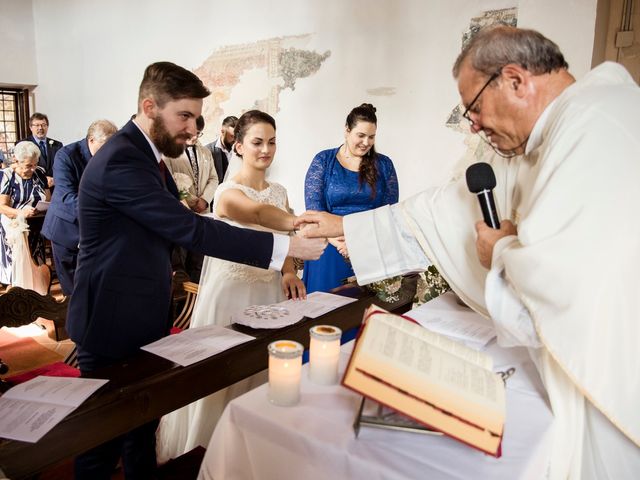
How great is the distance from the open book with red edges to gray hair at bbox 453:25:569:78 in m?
0.84

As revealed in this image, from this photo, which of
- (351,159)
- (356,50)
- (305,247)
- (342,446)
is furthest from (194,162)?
(342,446)

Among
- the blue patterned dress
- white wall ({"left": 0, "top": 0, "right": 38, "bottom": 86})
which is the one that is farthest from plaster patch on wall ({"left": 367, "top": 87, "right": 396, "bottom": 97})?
white wall ({"left": 0, "top": 0, "right": 38, "bottom": 86})

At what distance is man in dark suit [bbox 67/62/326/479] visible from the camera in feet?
6.46

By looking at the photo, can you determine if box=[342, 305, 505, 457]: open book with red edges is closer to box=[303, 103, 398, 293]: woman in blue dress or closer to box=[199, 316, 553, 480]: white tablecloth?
box=[199, 316, 553, 480]: white tablecloth

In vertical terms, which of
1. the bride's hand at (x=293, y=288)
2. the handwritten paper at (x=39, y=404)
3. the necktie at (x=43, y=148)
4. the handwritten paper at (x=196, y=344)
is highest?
the necktie at (x=43, y=148)

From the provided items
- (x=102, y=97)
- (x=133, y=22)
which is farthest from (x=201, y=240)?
(x=102, y=97)

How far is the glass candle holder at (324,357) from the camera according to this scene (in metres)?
1.36

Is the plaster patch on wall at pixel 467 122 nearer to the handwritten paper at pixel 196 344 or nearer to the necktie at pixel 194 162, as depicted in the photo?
the necktie at pixel 194 162

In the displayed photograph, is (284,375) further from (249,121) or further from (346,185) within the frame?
(346,185)

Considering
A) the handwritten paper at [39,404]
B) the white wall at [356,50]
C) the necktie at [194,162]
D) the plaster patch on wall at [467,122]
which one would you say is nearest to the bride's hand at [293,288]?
the handwritten paper at [39,404]

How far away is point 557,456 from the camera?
4.17ft

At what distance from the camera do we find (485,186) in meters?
1.44

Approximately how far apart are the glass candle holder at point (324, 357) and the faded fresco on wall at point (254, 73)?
542 cm

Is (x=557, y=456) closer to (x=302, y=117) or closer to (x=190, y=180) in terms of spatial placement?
(x=190, y=180)
